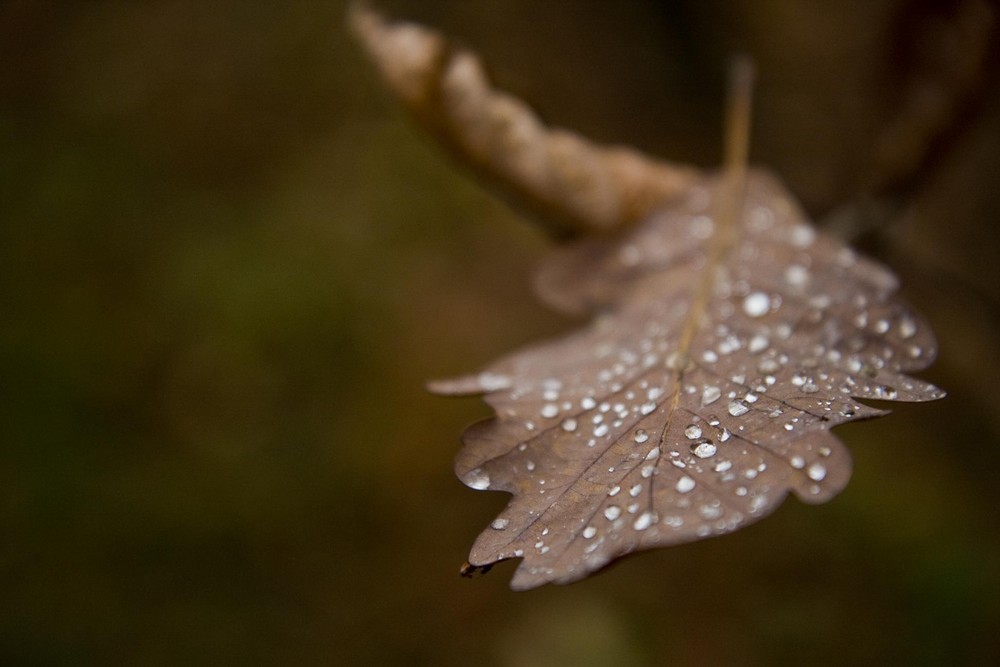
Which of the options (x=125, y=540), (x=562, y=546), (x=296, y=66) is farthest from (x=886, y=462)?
(x=296, y=66)

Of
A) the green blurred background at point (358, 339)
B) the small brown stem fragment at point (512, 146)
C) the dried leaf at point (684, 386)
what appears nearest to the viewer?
the dried leaf at point (684, 386)

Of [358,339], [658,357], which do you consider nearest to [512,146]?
[658,357]

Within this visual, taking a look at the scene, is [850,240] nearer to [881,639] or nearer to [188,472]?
[881,639]

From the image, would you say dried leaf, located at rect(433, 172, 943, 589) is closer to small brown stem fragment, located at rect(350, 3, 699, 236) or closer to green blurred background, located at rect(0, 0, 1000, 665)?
small brown stem fragment, located at rect(350, 3, 699, 236)

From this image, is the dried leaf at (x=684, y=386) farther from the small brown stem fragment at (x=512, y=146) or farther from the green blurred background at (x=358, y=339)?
the green blurred background at (x=358, y=339)

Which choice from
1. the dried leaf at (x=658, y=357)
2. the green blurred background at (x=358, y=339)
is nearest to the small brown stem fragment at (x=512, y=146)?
the dried leaf at (x=658, y=357)

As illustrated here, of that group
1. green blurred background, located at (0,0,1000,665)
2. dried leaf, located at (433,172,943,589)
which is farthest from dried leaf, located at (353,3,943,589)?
green blurred background, located at (0,0,1000,665)

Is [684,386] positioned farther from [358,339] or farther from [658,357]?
[358,339]
